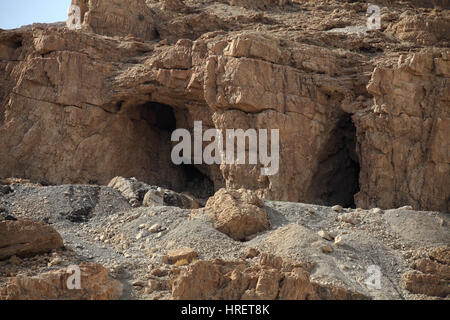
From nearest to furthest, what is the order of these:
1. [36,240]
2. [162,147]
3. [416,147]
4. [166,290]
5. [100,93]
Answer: [166,290]
[36,240]
[416,147]
[100,93]
[162,147]

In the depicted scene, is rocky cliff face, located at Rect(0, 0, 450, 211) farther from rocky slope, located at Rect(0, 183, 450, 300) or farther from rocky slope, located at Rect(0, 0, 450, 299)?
rocky slope, located at Rect(0, 183, 450, 300)

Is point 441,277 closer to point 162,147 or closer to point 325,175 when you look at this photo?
point 325,175

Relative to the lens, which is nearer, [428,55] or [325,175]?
[428,55]

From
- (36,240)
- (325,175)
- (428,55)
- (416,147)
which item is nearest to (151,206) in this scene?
(36,240)

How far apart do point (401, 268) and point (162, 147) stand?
42.8 ft

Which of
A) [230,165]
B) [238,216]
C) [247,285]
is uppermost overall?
[230,165]

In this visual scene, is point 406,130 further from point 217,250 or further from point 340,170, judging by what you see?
point 217,250

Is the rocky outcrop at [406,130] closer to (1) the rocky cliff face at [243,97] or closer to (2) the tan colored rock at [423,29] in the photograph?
(1) the rocky cliff face at [243,97]

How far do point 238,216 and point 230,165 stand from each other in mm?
5500

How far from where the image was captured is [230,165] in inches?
862

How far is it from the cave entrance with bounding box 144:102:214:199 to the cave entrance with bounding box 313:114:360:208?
14.8ft

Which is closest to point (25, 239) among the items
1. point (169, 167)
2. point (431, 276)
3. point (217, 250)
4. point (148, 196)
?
point (217, 250)

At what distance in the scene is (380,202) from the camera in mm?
20906

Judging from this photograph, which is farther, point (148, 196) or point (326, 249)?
point (148, 196)
